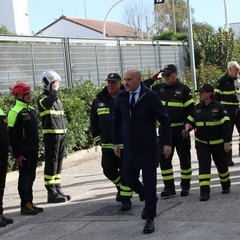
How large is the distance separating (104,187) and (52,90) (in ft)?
6.93

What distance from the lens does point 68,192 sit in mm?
9648

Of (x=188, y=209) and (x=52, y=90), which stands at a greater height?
(x=52, y=90)

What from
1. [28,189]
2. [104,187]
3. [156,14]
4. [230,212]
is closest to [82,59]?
[104,187]

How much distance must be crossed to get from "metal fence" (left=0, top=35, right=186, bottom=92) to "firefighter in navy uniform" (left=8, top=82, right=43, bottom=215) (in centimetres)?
624

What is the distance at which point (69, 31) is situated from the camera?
80875 mm

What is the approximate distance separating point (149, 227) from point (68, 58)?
11130 millimetres

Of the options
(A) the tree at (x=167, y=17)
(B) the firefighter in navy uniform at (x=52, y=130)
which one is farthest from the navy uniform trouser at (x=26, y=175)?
(A) the tree at (x=167, y=17)

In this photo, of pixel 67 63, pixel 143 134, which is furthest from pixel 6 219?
pixel 67 63

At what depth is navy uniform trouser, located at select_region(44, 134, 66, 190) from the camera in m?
8.66

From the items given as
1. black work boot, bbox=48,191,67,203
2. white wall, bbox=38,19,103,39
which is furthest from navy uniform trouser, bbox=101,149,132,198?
white wall, bbox=38,19,103,39

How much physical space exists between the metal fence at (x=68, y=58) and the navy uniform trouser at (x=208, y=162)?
726 cm

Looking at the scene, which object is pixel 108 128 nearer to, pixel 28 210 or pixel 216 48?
pixel 28 210

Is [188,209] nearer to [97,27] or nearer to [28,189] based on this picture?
[28,189]

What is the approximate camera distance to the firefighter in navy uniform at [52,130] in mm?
8547
